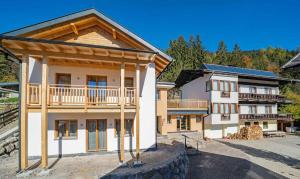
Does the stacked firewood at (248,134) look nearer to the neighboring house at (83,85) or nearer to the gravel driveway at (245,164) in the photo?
the gravel driveway at (245,164)

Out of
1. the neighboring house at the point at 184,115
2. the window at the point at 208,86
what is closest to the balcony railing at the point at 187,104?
the neighboring house at the point at 184,115

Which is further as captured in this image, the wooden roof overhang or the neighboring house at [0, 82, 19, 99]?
the neighboring house at [0, 82, 19, 99]

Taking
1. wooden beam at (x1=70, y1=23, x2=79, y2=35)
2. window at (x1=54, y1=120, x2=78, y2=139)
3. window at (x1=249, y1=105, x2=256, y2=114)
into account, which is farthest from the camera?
window at (x1=249, y1=105, x2=256, y2=114)

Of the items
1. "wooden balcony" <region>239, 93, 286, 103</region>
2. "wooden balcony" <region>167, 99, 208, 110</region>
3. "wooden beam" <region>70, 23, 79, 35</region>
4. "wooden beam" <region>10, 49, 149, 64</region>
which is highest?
"wooden beam" <region>70, 23, 79, 35</region>

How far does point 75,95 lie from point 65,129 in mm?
2181

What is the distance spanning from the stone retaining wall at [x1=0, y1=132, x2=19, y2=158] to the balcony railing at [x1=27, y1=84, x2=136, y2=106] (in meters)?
3.73

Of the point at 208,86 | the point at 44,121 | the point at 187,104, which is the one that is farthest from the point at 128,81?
the point at 208,86

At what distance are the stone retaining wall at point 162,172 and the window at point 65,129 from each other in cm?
460

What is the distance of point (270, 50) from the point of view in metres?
84.5

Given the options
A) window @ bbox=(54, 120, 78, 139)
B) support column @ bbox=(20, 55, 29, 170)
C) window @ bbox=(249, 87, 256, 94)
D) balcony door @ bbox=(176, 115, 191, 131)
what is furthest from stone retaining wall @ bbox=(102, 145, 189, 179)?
window @ bbox=(249, 87, 256, 94)

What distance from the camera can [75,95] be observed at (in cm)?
1095

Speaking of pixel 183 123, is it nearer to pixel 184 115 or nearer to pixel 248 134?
pixel 184 115

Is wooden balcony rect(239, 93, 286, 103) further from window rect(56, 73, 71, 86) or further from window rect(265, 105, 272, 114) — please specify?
window rect(56, 73, 71, 86)

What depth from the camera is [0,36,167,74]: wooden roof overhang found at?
8.18m
